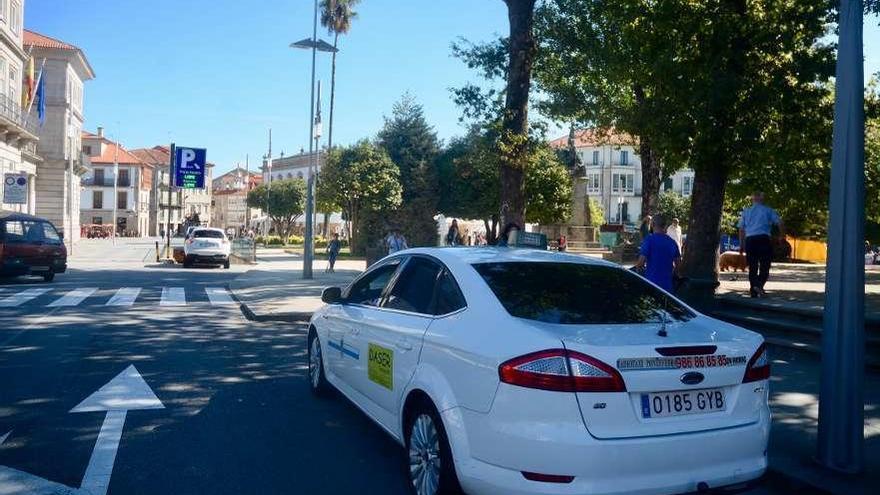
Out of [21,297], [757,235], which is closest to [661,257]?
[757,235]

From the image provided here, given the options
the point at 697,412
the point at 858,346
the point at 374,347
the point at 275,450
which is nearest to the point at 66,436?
the point at 275,450

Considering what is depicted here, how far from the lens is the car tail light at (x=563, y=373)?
3.38 meters

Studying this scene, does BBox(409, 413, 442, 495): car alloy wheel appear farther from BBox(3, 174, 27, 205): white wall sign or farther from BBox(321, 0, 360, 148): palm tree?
BBox(321, 0, 360, 148): palm tree

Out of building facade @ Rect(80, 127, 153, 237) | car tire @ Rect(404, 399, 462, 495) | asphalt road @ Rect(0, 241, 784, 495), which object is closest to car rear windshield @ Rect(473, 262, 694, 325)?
car tire @ Rect(404, 399, 462, 495)

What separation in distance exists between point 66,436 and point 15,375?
260 cm

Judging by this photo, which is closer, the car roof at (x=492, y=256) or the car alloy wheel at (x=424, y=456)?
the car alloy wheel at (x=424, y=456)

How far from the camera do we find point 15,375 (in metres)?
7.46

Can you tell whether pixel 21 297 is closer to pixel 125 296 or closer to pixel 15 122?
pixel 125 296

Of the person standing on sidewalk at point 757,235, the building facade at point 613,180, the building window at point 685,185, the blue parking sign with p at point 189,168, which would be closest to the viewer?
the person standing on sidewalk at point 757,235

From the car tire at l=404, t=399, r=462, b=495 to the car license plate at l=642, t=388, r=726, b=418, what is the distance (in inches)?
40.8

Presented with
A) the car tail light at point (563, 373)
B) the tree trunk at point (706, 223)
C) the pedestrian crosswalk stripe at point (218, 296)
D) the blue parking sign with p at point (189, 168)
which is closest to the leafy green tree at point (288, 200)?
the blue parking sign with p at point (189, 168)

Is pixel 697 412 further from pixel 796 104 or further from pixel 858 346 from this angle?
pixel 796 104

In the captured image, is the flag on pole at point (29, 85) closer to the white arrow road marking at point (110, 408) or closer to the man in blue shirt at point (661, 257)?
the white arrow road marking at point (110, 408)

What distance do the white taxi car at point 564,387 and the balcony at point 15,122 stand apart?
40.7 meters
